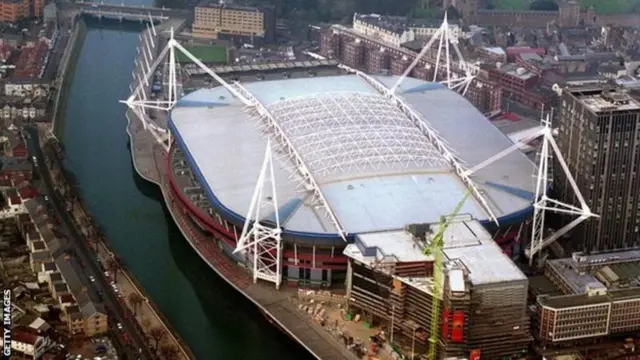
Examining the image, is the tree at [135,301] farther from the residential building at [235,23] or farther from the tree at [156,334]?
the residential building at [235,23]

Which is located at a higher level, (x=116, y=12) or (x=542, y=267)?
(x=116, y=12)

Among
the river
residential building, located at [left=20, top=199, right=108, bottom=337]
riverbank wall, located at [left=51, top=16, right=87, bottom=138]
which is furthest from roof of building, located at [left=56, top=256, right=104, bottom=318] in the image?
riverbank wall, located at [left=51, top=16, right=87, bottom=138]

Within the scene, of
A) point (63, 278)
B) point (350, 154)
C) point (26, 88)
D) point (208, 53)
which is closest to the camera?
point (63, 278)

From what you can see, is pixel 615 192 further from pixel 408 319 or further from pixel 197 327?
pixel 197 327

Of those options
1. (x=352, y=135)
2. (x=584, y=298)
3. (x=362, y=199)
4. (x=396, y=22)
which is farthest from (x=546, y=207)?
(x=396, y=22)

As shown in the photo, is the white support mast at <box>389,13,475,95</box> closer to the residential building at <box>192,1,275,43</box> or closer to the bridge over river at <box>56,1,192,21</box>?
the residential building at <box>192,1,275,43</box>

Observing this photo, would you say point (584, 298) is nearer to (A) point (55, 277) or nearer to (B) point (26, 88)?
(A) point (55, 277)

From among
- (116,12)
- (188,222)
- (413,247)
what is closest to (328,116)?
(188,222)
